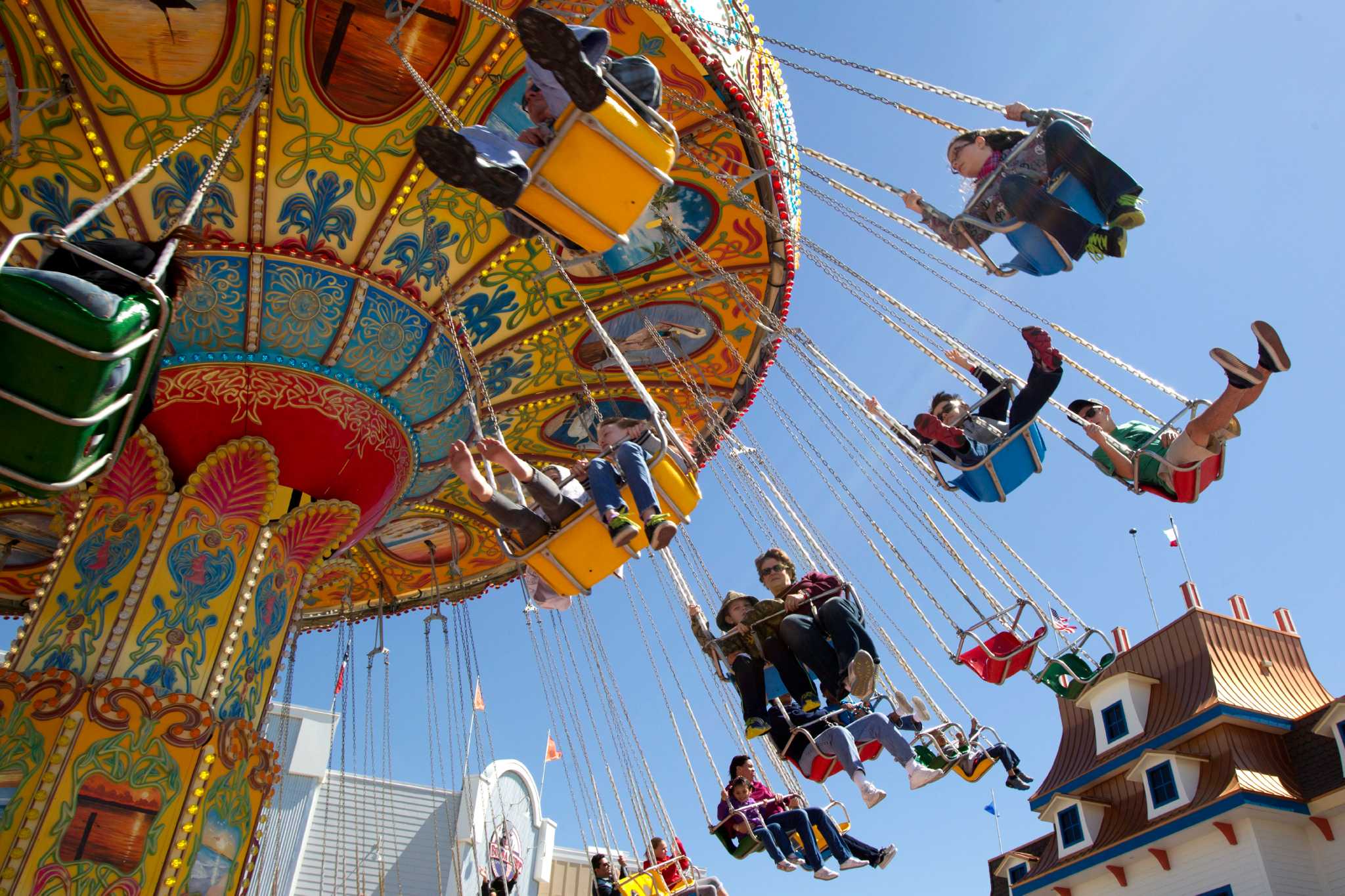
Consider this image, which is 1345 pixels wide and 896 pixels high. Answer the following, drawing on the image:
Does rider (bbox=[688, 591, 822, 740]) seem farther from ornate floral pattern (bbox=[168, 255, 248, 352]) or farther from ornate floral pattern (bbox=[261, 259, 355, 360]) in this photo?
ornate floral pattern (bbox=[168, 255, 248, 352])

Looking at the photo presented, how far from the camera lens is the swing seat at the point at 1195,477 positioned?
7004 millimetres

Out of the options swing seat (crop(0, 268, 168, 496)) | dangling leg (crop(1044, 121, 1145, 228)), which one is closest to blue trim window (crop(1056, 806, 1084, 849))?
dangling leg (crop(1044, 121, 1145, 228))

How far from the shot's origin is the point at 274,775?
26.2 feet

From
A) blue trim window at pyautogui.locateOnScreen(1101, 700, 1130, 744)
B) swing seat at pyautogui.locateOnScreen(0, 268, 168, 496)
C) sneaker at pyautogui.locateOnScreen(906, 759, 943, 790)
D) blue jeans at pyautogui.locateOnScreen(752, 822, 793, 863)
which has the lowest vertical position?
blue jeans at pyautogui.locateOnScreen(752, 822, 793, 863)

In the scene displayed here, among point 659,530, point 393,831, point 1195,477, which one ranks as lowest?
point 659,530

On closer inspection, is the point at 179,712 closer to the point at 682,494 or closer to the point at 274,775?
the point at 274,775

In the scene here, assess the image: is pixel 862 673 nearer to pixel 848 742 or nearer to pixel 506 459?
pixel 848 742

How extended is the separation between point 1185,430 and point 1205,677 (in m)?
11.5

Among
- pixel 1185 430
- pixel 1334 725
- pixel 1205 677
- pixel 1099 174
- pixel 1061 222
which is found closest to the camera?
pixel 1185 430

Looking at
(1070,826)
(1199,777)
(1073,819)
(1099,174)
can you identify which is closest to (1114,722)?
(1073,819)

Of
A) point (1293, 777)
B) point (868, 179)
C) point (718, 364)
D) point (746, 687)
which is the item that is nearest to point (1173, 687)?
point (1293, 777)

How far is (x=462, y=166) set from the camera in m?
5.75

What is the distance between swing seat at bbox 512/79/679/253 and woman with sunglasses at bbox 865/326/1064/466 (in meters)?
2.82

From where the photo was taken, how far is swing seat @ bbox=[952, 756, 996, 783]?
7.57 metres
